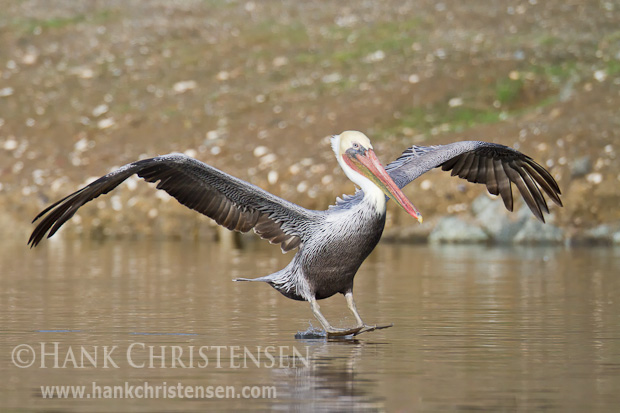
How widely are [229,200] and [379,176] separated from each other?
188cm

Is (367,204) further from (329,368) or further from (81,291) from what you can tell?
(81,291)

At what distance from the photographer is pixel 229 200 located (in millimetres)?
12820

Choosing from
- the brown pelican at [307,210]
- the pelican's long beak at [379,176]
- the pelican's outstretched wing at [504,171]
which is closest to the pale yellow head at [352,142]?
the brown pelican at [307,210]

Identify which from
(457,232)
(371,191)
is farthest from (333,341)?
(457,232)

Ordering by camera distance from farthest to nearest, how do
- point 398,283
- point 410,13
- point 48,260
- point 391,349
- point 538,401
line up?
point 410,13 → point 48,260 → point 398,283 → point 391,349 → point 538,401

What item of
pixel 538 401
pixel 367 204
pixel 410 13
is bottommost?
pixel 538 401

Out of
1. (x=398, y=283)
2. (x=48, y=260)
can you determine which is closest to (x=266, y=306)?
(x=398, y=283)

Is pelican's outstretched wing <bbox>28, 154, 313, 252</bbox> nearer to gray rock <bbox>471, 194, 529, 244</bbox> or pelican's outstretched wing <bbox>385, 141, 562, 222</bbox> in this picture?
pelican's outstretched wing <bbox>385, 141, 562, 222</bbox>

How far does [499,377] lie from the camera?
9.42 metres

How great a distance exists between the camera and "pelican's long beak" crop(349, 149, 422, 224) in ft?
38.7

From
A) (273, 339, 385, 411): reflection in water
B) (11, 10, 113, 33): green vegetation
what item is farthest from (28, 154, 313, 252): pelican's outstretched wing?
(11, 10, 113, 33): green vegetation

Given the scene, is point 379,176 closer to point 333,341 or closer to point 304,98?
point 333,341

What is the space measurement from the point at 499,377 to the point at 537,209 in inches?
231

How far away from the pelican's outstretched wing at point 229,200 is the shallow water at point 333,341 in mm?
1204
